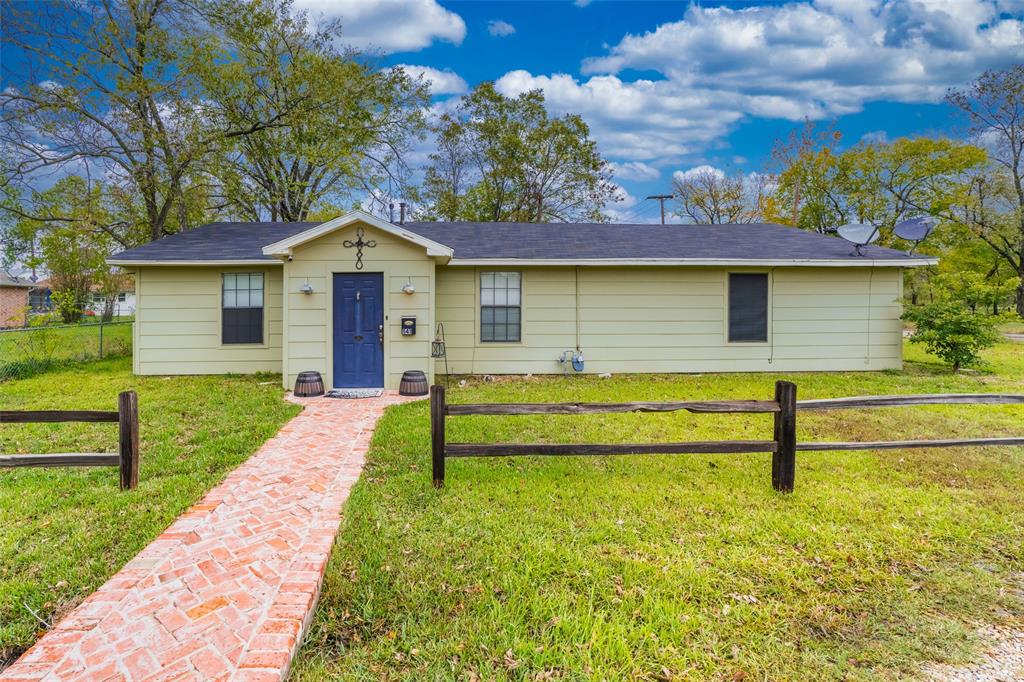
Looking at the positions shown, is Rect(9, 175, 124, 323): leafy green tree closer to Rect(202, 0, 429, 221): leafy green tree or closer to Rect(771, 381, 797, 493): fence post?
Rect(202, 0, 429, 221): leafy green tree

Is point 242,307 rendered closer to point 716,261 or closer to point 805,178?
point 716,261

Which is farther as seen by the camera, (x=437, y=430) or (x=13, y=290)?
(x=13, y=290)

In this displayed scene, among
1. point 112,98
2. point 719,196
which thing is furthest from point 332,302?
point 719,196

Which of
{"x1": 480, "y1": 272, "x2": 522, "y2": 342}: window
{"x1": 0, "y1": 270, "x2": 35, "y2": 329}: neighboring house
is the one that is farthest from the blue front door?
{"x1": 0, "y1": 270, "x2": 35, "y2": 329}: neighboring house

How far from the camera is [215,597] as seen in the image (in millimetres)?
2570

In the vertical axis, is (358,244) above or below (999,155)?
below

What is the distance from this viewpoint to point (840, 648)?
2352 mm

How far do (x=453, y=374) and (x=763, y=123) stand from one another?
1036 inches

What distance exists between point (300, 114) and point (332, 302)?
40.0 feet

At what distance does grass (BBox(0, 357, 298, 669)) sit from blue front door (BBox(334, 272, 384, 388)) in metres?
1.21

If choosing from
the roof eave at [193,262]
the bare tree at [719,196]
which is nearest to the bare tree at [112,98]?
the roof eave at [193,262]

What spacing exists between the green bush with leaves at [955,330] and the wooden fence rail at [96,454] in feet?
44.4

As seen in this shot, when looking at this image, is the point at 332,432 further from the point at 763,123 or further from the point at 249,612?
the point at 763,123

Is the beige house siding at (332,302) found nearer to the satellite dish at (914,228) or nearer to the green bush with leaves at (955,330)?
the green bush with leaves at (955,330)
